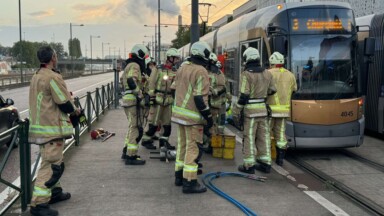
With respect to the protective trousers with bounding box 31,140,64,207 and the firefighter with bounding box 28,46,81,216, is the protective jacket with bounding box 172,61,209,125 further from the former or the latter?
the protective trousers with bounding box 31,140,64,207

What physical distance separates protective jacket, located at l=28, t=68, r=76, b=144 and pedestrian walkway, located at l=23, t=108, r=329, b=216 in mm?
1039

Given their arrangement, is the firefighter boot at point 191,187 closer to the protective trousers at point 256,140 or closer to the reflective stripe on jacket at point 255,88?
the protective trousers at point 256,140

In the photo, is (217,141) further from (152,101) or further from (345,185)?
(345,185)

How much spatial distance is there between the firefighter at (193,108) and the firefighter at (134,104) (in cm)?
161

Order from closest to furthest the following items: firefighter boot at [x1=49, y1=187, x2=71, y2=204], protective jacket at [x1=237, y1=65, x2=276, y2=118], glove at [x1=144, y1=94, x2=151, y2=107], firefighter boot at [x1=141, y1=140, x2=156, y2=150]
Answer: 1. firefighter boot at [x1=49, y1=187, x2=71, y2=204]
2. protective jacket at [x1=237, y1=65, x2=276, y2=118]
3. glove at [x1=144, y1=94, x2=151, y2=107]
4. firefighter boot at [x1=141, y1=140, x2=156, y2=150]

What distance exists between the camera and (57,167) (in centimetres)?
496

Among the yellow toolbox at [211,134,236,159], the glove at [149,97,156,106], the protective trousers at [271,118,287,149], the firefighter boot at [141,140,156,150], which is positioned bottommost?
the firefighter boot at [141,140,156,150]

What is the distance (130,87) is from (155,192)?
2.23 metres

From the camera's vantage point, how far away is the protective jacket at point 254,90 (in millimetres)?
6820

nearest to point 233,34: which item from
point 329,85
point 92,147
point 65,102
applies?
point 329,85

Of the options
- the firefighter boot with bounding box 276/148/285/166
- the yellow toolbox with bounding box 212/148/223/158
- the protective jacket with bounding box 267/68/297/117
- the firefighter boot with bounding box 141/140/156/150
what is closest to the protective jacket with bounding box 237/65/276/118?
the protective jacket with bounding box 267/68/297/117

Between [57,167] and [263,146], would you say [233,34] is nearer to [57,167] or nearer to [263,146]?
[263,146]

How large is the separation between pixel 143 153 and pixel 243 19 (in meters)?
5.45

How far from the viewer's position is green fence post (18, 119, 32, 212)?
16.3 feet
